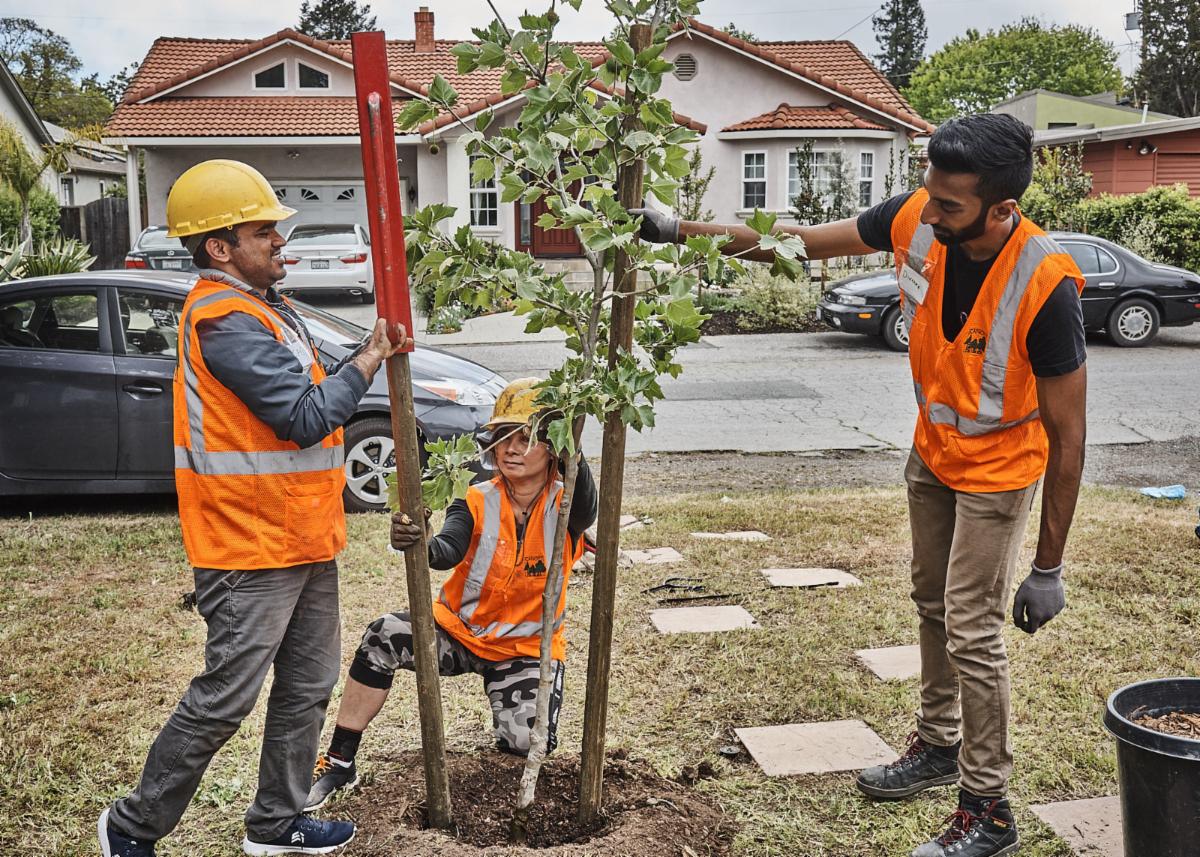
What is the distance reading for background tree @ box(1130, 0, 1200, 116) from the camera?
2452 inches

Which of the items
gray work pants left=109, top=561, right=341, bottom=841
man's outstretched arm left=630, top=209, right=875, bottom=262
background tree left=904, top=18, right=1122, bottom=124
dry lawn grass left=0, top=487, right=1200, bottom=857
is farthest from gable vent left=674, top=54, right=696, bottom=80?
background tree left=904, top=18, right=1122, bottom=124

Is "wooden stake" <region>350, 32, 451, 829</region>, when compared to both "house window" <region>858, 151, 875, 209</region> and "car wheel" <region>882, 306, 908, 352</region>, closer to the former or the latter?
"car wheel" <region>882, 306, 908, 352</region>

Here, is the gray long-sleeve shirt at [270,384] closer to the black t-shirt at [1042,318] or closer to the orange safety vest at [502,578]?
the orange safety vest at [502,578]

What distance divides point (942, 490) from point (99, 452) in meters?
5.85

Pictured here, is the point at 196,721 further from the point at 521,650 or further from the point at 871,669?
the point at 871,669

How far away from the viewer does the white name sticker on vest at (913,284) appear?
3.54 meters

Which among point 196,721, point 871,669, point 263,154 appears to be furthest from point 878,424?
point 263,154

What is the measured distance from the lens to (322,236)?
23.0 metres

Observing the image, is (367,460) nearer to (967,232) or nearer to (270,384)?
(270,384)

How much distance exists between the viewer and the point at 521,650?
145 inches

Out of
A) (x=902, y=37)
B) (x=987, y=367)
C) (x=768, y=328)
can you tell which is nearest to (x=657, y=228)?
(x=987, y=367)

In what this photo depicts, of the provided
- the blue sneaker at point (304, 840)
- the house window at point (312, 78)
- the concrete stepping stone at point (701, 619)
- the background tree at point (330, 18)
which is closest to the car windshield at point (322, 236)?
the house window at point (312, 78)

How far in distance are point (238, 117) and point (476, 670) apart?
89.2ft

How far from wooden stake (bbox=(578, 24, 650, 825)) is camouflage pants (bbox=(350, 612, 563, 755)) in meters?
0.32
